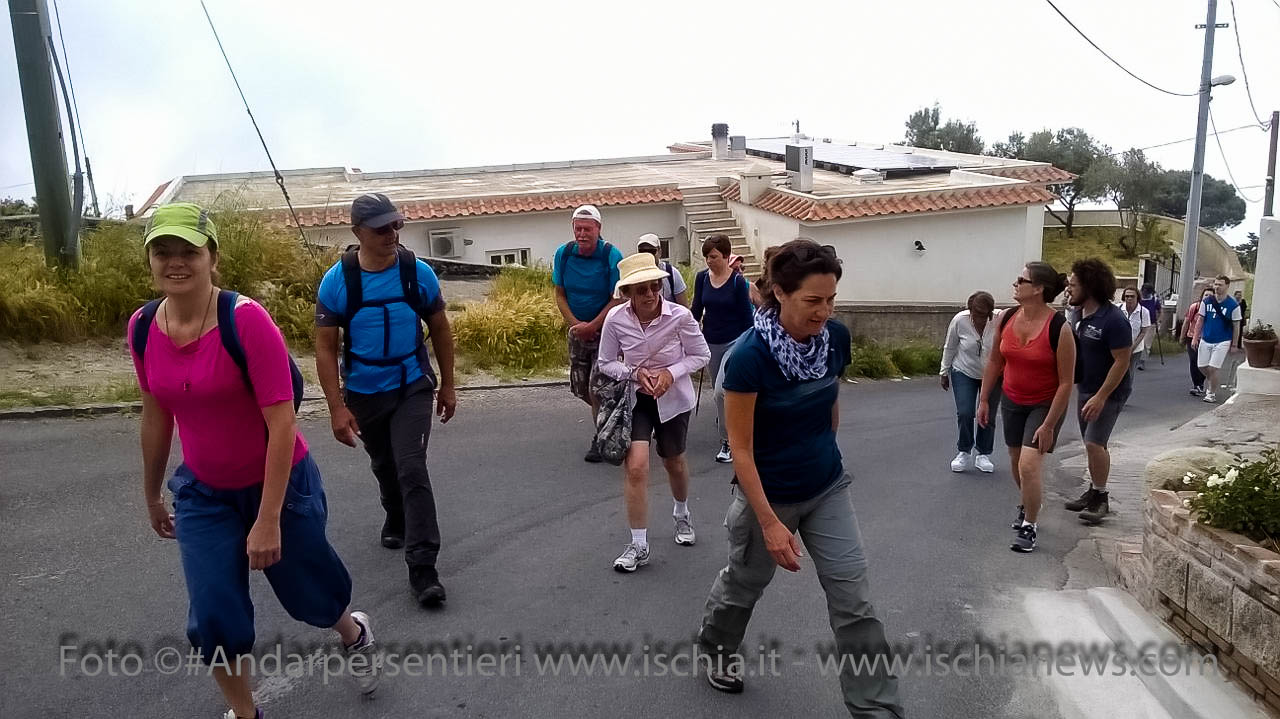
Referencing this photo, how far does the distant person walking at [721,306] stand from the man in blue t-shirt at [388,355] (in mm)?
3280

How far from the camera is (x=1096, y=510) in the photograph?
730 cm

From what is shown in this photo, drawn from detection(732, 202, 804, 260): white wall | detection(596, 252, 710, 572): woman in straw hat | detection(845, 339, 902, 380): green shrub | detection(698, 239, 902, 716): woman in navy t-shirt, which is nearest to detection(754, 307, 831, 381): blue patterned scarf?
detection(698, 239, 902, 716): woman in navy t-shirt

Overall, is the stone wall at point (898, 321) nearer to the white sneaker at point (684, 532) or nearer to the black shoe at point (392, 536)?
the white sneaker at point (684, 532)

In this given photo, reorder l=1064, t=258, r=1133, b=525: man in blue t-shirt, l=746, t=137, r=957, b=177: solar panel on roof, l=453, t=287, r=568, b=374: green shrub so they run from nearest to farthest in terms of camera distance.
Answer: l=1064, t=258, r=1133, b=525: man in blue t-shirt
l=453, t=287, r=568, b=374: green shrub
l=746, t=137, r=957, b=177: solar panel on roof

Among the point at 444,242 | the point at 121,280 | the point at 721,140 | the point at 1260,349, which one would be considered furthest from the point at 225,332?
the point at 721,140

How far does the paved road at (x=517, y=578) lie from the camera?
441 centimetres

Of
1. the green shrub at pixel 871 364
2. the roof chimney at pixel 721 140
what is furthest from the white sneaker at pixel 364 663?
the roof chimney at pixel 721 140

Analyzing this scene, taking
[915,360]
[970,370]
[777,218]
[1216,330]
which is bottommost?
[915,360]

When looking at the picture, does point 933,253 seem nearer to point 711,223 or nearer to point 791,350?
point 711,223

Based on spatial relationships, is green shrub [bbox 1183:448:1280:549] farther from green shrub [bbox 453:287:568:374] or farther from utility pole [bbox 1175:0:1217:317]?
utility pole [bbox 1175:0:1217:317]

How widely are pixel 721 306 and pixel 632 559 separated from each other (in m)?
2.94

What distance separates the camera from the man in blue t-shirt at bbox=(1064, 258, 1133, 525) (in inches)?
264

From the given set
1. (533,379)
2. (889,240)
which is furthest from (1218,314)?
(533,379)

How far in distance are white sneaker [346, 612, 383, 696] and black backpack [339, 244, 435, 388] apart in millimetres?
1305
